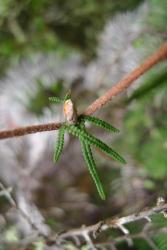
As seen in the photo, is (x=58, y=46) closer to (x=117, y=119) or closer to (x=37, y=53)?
(x=37, y=53)

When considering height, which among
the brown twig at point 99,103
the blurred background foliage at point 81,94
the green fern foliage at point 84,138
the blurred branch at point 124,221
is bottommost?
the blurred branch at point 124,221

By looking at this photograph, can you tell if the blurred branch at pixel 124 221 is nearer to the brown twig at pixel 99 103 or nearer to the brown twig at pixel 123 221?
the brown twig at pixel 123 221

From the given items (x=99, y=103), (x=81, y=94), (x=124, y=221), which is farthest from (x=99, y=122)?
(x=81, y=94)

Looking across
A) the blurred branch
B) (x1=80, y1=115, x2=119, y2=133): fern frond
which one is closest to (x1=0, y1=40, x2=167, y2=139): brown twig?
(x1=80, y1=115, x2=119, y2=133): fern frond

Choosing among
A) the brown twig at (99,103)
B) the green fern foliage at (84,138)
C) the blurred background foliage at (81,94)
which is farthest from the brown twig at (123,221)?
the blurred background foliage at (81,94)

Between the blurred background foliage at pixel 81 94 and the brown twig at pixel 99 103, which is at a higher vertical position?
the blurred background foliage at pixel 81 94

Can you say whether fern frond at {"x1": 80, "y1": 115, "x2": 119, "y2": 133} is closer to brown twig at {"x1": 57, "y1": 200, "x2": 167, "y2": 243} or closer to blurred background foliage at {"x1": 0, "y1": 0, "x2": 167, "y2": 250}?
brown twig at {"x1": 57, "y1": 200, "x2": 167, "y2": 243}

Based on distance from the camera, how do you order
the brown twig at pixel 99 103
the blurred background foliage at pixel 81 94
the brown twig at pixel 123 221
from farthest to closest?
the blurred background foliage at pixel 81 94
the brown twig at pixel 123 221
the brown twig at pixel 99 103

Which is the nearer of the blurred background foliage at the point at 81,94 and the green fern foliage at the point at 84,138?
the green fern foliage at the point at 84,138

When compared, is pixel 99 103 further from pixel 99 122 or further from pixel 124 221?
pixel 124 221
